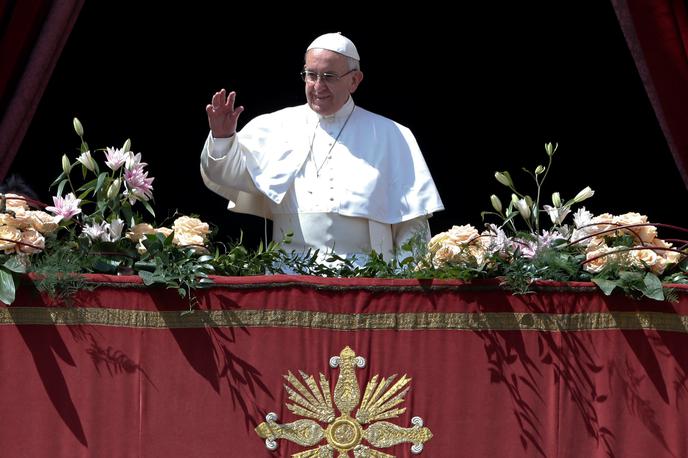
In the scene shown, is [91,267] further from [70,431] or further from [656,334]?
[656,334]

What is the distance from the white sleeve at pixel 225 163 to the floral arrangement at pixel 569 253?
113 cm

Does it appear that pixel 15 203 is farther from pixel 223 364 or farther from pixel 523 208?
pixel 523 208

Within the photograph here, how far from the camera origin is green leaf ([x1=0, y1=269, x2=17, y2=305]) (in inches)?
181

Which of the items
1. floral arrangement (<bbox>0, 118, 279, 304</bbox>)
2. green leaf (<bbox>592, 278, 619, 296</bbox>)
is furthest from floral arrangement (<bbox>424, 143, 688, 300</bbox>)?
floral arrangement (<bbox>0, 118, 279, 304</bbox>)

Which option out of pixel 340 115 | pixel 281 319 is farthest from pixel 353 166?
pixel 281 319

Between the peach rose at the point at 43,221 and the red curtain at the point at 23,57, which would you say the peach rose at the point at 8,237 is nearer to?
the peach rose at the point at 43,221

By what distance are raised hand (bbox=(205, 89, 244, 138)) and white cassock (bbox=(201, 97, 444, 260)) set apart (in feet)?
0.33

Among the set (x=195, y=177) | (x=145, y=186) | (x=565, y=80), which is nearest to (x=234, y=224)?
(x=195, y=177)

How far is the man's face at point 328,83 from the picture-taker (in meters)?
5.94

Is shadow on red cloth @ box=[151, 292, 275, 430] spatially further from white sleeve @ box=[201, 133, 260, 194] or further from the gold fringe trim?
white sleeve @ box=[201, 133, 260, 194]

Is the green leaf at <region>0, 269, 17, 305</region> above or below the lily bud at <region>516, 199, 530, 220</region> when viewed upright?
below

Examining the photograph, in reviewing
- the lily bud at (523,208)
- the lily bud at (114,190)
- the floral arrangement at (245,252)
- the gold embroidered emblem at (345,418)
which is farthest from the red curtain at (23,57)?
the lily bud at (523,208)

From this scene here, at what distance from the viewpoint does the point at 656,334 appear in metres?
4.83

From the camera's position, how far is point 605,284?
4793 mm
